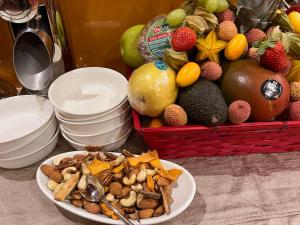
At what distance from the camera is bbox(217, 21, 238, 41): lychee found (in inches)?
23.3

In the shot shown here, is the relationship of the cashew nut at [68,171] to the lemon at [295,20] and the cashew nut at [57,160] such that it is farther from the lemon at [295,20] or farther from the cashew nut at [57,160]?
the lemon at [295,20]

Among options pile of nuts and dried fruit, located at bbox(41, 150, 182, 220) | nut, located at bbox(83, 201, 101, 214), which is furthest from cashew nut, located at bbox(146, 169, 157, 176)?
nut, located at bbox(83, 201, 101, 214)

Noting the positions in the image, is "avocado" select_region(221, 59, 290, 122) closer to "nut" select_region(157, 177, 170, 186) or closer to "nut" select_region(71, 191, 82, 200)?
"nut" select_region(157, 177, 170, 186)

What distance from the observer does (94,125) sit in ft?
2.03

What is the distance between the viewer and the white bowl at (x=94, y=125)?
0.62m

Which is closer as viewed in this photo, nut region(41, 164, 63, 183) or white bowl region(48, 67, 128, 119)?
nut region(41, 164, 63, 183)

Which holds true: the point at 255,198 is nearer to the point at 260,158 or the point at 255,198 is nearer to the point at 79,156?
the point at 260,158

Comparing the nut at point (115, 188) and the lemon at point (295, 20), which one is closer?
the nut at point (115, 188)

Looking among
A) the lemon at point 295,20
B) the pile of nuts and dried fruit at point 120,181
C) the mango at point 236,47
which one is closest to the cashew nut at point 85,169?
the pile of nuts and dried fruit at point 120,181

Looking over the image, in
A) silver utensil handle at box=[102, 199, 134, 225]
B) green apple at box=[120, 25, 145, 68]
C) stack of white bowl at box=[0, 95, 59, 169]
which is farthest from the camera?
green apple at box=[120, 25, 145, 68]

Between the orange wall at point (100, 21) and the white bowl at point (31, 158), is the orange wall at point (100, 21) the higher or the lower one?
the higher one

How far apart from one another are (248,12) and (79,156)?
41cm

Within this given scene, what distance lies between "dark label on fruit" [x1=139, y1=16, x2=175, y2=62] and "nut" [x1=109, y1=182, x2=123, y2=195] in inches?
10.0

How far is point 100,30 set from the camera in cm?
81
